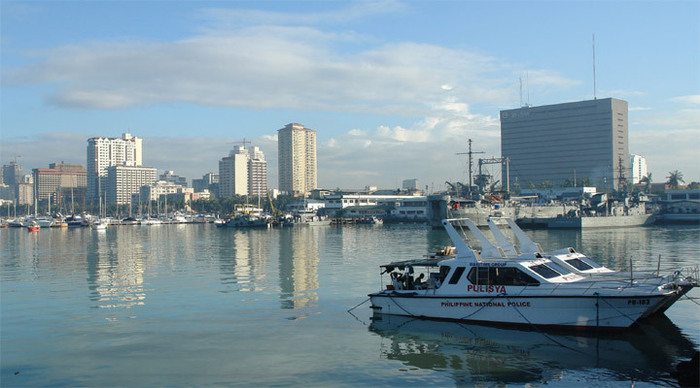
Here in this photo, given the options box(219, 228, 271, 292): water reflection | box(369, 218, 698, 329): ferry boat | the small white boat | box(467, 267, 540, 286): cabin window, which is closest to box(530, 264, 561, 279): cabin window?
box(369, 218, 698, 329): ferry boat

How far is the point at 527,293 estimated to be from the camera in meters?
24.1

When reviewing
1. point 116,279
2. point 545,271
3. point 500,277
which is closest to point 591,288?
point 545,271

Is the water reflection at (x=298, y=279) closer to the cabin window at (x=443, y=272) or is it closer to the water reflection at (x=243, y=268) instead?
the water reflection at (x=243, y=268)

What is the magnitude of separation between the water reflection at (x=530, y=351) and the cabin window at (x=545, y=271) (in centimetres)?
219

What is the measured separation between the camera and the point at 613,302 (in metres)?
22.9

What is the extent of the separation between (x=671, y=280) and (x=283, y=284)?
22.3 meters

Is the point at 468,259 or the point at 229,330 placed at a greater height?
the point at 468,259

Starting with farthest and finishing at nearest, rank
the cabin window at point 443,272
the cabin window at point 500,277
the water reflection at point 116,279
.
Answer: the water reflection at point 116,279, the cabin window at point 443,272, the cabin window at point 500,277

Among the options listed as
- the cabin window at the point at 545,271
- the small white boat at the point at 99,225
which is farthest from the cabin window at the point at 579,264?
the small white boat at the point at 99,225

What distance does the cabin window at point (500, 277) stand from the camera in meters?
24.4

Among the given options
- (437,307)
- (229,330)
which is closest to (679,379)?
(437,307)

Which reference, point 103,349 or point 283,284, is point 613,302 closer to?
point 103,349

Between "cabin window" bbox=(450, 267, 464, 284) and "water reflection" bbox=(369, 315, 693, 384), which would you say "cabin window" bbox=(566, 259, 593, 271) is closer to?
"water reflection" bbox=(369, 315, 693, 384)

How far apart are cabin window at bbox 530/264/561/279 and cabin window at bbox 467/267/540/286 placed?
50cm
